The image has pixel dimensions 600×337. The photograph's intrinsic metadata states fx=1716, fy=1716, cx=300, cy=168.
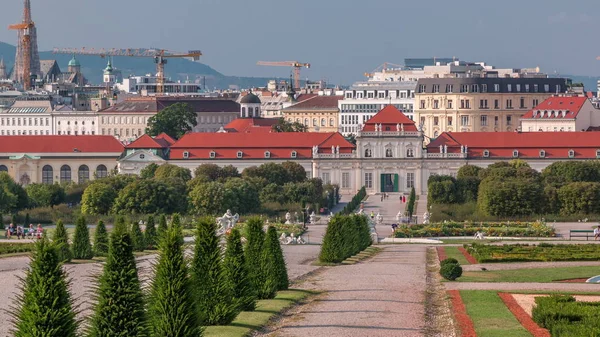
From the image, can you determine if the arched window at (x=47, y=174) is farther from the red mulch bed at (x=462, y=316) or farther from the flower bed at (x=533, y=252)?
the red mulch bed at (x=462, y=316)

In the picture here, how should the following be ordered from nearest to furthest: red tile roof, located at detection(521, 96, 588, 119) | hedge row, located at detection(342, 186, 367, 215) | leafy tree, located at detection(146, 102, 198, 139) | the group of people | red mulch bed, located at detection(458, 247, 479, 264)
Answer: red mulch bed, located at detection(458, 247, 479, 264) → the group of people → hedge row, located at detection(342, 186, 367, 215) → red tile roof, located at detection(521, 96, 588, 119) → leafy tree, located at detection(146, 102, 198, 139)

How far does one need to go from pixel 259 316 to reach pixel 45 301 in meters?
10.7

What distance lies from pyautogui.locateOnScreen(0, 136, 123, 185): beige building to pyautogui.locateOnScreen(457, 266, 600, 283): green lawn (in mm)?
80103

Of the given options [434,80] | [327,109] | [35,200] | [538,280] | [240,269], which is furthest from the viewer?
[327,109]

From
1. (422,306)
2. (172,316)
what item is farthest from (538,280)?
(172,316)

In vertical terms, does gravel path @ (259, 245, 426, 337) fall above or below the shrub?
below

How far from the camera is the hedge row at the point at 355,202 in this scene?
4087 inches

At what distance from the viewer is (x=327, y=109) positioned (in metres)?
198

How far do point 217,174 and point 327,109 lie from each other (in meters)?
74.9

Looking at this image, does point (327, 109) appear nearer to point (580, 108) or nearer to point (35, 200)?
point (580, 108)

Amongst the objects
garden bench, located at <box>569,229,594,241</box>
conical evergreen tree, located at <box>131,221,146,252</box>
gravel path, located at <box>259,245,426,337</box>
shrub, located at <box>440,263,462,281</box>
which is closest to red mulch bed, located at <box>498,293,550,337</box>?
gravel path, located at <box>259,245,426,337</box>

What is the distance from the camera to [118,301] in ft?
112

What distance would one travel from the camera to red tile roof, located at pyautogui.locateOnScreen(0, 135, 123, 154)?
13762 cm

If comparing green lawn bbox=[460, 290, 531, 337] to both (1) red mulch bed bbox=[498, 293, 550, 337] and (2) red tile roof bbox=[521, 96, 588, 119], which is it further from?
(2) red tile roof bbox=[521, 96, 588, 119]
